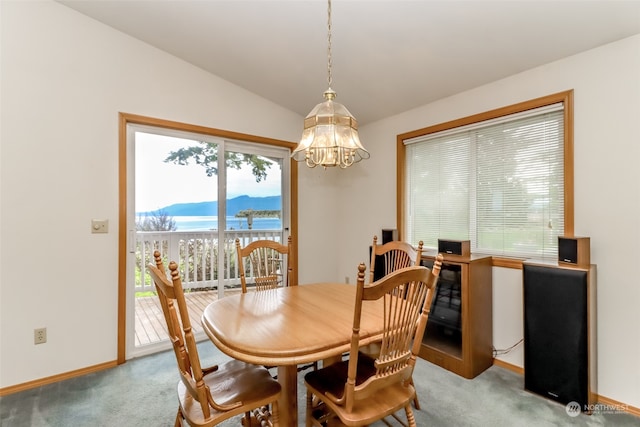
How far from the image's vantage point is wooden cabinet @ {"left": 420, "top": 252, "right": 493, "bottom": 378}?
2.32 meters

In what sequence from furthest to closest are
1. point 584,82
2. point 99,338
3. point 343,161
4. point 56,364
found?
point 99,338 → point 56,364 → point 584,82 → point 343,161

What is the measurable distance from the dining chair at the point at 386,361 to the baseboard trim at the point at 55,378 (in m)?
1.98

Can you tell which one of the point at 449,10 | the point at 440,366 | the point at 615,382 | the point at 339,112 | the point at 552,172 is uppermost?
the point at 449,10

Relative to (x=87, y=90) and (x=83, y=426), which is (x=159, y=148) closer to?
(x=87, y=90)

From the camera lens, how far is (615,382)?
1.94 m

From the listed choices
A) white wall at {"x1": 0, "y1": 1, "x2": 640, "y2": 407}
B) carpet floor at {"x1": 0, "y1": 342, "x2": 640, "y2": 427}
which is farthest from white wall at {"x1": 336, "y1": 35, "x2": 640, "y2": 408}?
carpet floor at {"x1": 0, "y1": 342, "x2": 640, "y2": 427}

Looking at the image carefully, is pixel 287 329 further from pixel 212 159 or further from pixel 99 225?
pixel 212 159

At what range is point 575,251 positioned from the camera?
1.95 metres

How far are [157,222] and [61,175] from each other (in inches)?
31.9

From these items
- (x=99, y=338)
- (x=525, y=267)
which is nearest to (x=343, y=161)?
(x=525, y=267)

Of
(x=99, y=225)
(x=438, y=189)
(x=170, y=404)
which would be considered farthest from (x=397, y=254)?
(x=99, y=225)

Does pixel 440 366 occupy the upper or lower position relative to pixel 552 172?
lower

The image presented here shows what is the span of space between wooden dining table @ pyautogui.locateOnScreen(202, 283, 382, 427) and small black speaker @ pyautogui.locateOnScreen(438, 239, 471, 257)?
1.09 m

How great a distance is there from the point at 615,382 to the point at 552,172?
1449 mm
